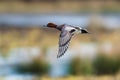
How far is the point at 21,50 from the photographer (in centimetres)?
1143

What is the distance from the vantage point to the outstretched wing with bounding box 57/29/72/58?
510 centimetres

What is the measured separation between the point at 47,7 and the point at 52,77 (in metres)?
10.2

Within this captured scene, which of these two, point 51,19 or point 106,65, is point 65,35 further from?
point 51,19

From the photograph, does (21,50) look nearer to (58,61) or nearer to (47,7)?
(58,61)

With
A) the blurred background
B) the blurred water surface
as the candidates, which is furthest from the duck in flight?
the blurred water surface

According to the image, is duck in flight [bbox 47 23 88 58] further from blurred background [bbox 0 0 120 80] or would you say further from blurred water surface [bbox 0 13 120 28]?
blurred water surface [bbox 0 13 120 28]

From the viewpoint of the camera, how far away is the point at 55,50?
37.0 ft

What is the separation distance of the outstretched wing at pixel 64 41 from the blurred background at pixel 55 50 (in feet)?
12.3

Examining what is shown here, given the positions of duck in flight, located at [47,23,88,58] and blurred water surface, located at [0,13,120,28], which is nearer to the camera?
duck in flight, located at [47,23,88,58]

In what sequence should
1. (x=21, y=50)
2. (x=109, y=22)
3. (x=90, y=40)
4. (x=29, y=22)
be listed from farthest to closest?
(x=29, y=22) → (x=109, y=22) → (x=90, y=40) → (x=21, y=50)

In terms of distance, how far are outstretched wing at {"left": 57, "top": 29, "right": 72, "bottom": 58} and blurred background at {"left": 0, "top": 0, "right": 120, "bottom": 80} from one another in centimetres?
375

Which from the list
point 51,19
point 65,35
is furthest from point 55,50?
point 51,19

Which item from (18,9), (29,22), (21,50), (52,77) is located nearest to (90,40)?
(21,50)

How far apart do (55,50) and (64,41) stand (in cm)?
614
